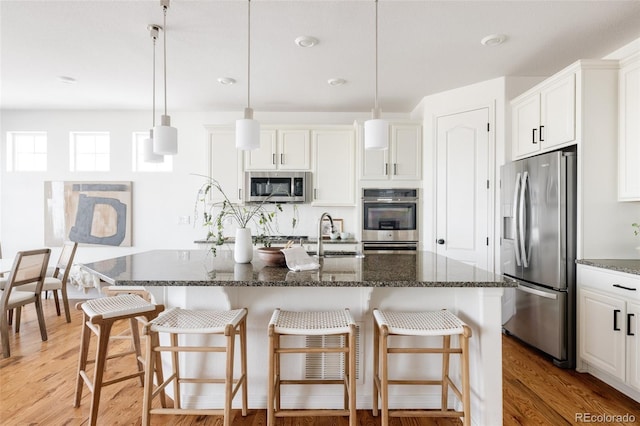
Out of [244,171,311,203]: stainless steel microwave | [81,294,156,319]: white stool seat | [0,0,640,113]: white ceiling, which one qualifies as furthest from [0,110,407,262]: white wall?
[81,294,156,319]: white stool seat

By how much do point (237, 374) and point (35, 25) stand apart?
A: 2.79 meters

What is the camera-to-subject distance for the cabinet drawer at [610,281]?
82.6 inches

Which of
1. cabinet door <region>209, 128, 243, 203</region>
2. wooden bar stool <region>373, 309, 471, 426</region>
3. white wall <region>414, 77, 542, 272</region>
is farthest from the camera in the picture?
cabinet door <region>209, 128, 243, 203</region>

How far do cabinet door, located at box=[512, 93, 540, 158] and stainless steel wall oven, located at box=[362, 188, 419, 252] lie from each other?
1.19 m

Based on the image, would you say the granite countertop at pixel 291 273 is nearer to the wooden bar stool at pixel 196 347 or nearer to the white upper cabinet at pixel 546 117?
the wooden bar stool at pixel 196 347

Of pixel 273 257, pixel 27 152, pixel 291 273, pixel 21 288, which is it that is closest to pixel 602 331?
pixel 291 273

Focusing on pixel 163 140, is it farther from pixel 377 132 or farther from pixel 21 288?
pixel 21 288

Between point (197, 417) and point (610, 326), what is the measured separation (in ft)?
8.68

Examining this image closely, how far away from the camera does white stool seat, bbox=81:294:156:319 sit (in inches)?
68.2

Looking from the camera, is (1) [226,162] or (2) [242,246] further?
(1) [226,162]

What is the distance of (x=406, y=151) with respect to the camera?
4.05 meters

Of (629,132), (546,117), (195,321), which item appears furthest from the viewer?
(546,117)

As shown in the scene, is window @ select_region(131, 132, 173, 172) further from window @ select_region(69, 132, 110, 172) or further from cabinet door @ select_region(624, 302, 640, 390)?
cabinet door @ select_region(624, 302, 640, 390)

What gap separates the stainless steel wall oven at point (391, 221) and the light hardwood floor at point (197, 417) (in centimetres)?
157
